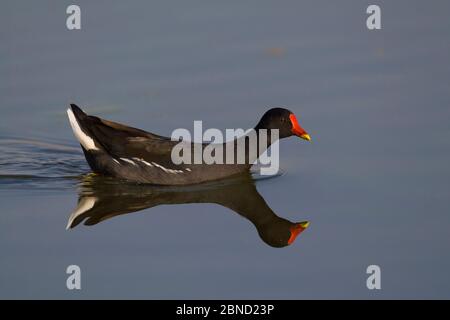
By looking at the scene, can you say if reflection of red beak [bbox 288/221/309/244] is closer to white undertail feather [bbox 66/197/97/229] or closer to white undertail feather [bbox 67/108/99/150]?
white undertail feather [bbox 66/197/97/229]

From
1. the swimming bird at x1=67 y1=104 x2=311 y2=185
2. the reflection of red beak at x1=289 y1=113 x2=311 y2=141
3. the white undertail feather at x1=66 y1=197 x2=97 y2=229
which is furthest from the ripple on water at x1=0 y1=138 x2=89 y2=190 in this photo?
the reflection of red beak at x1=289 y1=113 x2=311 y2=141

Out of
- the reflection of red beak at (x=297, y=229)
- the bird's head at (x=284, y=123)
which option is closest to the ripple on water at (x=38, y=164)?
the bird's head at (x=284, y=123)

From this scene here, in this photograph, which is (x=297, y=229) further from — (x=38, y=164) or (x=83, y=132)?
(x=38, y=164)

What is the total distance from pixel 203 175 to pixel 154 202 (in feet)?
2.33

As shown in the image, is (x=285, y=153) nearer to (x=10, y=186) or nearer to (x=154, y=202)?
(x=154, y=202)

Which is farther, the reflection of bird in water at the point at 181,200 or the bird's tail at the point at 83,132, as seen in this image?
the bird's tail at the point at 83,132

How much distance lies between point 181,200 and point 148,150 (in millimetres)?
772

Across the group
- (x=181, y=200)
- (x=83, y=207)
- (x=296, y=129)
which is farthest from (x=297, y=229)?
(x=83, y=207)

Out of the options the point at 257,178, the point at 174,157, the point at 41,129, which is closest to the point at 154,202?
the point at 174,157

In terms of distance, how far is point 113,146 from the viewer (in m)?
10.3

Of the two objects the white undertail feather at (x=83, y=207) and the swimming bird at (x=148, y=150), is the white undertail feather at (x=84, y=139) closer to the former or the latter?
the swimming bird at (x=148, y=150)

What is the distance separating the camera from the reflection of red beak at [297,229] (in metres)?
8.88

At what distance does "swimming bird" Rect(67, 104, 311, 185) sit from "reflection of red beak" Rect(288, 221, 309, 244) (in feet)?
4.61

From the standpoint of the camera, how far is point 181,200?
9.78 metres
